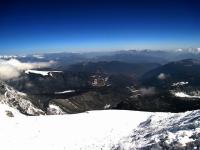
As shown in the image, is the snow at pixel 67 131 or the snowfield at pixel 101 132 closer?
the snowfield at pixel 101 132

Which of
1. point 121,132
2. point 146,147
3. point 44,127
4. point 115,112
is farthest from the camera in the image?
point 115,112

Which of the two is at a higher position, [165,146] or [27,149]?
[165,146]

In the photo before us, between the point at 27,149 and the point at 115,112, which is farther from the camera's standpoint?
the point at 115,112

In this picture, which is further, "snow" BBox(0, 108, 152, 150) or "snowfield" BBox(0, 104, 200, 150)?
"snow" BBox(0, 108, 152, 150)

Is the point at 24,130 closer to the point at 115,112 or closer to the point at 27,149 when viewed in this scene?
the point at 27,149

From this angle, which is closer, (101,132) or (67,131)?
(101,132)

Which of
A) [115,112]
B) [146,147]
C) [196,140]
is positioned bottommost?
[115,112]

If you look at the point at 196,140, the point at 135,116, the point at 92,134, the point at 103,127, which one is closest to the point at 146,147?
the point at 196,140

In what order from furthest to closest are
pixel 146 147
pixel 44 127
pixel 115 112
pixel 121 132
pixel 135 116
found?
pixel 115 112 → pixel 135 116 → pixel 44 127 → pixel 121 132 → pixel 146 147
